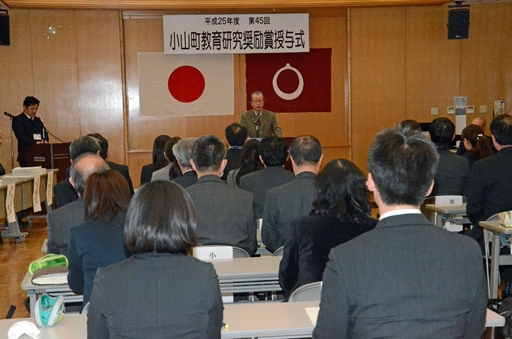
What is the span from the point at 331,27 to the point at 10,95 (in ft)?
17.3

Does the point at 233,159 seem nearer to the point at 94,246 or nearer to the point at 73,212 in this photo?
the point at 73,212

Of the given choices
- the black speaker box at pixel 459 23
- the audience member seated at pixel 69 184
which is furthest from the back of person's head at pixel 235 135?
the black speaker box at pixel 459 23

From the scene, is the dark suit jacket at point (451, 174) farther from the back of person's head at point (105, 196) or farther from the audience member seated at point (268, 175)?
the back of person's head at point (105, 196)

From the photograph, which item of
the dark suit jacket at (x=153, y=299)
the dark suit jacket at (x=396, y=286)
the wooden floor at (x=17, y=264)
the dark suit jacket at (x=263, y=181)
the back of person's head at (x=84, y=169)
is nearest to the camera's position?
the dark suit jacket at (x=396, y=286)

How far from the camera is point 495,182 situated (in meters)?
4.64

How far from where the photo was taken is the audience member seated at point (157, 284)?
6.13 feet

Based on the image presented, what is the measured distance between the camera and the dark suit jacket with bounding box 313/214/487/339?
5.36 feet

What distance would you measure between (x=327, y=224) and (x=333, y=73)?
810 centimetres

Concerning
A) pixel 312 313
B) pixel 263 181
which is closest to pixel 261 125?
pixel 263 181

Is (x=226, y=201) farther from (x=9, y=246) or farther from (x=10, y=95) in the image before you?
(x=10, y=95)

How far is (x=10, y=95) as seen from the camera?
10.1 meters

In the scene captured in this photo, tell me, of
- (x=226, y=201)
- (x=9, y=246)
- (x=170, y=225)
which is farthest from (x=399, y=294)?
(x=9, y=246)

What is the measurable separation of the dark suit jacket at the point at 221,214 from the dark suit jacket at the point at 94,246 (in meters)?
0.99

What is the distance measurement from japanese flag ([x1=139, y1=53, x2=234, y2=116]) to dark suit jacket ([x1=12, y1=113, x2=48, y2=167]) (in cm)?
173
